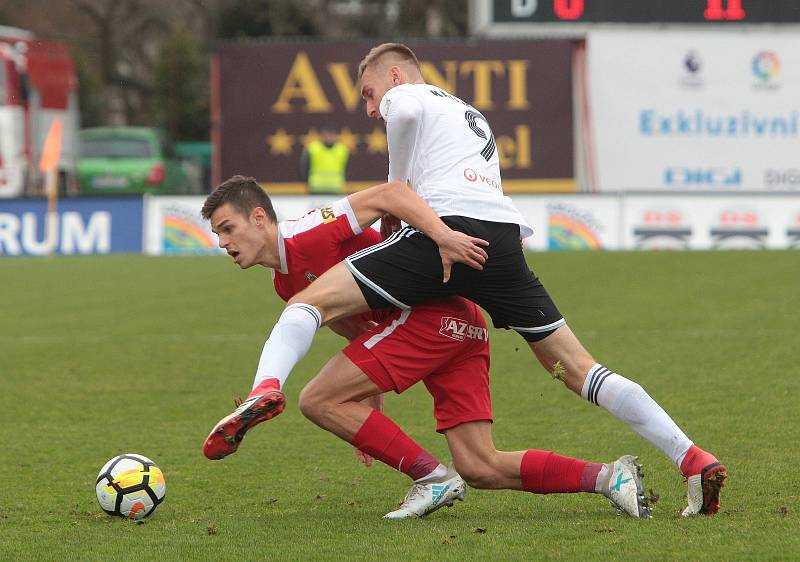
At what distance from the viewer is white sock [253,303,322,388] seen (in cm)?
522

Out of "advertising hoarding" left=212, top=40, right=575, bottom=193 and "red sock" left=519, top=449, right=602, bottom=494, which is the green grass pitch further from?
"advertising hoarding" left=212, top=40, right=575, bottom=193

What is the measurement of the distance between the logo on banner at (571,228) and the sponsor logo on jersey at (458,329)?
53.4 feet

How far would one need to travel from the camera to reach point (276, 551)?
4883mm

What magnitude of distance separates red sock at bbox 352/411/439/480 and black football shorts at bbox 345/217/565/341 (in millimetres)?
490

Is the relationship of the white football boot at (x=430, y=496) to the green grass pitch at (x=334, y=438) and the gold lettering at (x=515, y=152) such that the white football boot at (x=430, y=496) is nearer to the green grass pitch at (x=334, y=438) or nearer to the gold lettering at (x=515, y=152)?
the green grass pitch at (x=334, y=438)

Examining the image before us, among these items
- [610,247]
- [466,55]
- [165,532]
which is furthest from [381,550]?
[466,55]

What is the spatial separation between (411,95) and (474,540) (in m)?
1.74

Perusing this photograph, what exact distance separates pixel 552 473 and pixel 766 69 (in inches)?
924

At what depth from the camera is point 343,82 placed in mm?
27391

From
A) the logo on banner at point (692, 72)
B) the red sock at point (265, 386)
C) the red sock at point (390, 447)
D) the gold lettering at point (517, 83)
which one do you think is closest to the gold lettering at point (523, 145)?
the gold lettering at point (517, 83)

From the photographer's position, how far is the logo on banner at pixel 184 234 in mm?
22219

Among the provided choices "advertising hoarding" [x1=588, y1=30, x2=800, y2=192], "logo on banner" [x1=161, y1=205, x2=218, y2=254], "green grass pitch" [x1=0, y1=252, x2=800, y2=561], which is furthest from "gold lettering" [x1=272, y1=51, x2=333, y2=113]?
"green grass pitch" [x1=0, y1=252, x2=800, y2=561]

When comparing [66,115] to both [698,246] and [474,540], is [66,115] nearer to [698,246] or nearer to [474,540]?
[698,246]

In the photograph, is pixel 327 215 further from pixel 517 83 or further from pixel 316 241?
pixel 517 83
